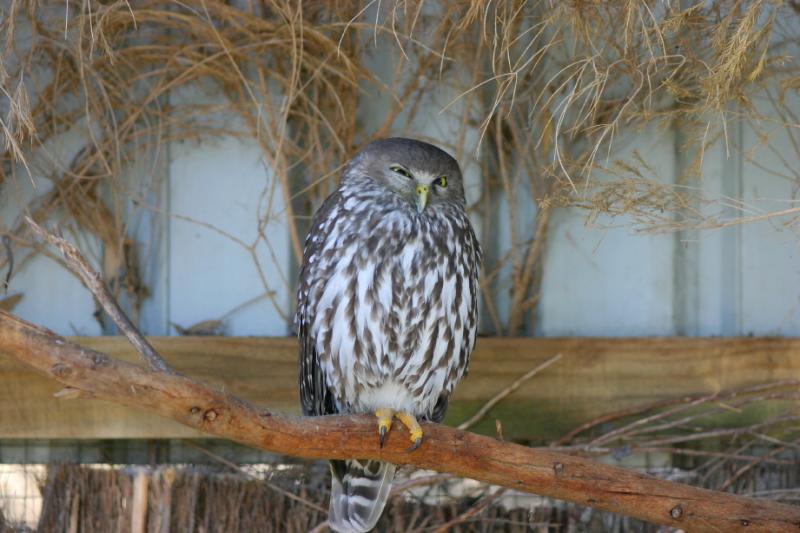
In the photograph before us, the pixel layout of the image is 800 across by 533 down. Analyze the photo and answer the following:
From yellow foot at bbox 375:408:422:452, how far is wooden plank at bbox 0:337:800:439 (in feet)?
2.30

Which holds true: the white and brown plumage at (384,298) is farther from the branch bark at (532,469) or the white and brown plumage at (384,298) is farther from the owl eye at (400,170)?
the branch bark at (532,469)

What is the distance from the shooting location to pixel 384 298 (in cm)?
318

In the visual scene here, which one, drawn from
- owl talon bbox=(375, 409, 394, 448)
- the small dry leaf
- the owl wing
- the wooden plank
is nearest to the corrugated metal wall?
the small dry leaf

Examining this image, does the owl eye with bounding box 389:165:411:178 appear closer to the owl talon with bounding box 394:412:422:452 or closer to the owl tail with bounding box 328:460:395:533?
the owl talon with bounding box 394:412:422:452

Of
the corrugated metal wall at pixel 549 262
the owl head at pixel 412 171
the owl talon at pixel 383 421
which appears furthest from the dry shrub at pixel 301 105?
the owl talon at pixel 383 421

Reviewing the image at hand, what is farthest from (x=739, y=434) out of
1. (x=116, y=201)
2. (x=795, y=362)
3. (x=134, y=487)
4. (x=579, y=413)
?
(x=116, y=201)

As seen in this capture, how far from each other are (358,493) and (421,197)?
96cm

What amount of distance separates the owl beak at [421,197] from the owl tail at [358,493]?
A: 0.83 meters

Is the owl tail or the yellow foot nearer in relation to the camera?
the yellow foot

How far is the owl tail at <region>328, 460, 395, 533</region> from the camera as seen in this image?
11.1 feet

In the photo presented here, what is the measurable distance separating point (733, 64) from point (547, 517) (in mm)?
1788

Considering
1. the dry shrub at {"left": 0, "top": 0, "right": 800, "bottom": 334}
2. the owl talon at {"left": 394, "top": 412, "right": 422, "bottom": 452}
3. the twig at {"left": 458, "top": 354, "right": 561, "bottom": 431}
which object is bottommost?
the owl talon at {"left": 394, "top": 412, "right": 422, "bottom": 452}

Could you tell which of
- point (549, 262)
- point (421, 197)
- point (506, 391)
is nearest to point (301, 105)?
point (421, 197)

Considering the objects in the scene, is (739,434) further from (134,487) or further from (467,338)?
(134,487)
